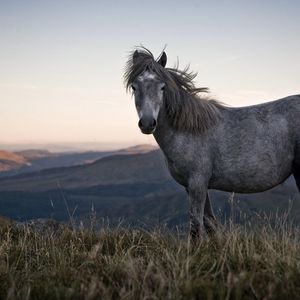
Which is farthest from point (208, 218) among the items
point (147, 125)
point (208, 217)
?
point (147, 125)

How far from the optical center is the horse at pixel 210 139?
279 inches

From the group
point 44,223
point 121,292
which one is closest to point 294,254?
point 121,292

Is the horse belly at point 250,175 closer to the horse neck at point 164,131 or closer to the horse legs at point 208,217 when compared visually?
the horse legs at point 208,217

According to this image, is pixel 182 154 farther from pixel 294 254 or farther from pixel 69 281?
pixel 69 281

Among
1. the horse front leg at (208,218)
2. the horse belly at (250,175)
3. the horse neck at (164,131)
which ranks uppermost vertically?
the horse neck at (164,131)

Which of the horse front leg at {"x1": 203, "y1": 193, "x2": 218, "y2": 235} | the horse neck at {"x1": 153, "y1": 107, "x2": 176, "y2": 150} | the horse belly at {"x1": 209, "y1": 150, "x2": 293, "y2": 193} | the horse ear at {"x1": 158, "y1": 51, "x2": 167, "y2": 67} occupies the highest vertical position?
the horse ear at {"x1": 158, "y1": 51, "x2": 167, "y2": 67}

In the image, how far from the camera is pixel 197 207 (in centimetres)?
707

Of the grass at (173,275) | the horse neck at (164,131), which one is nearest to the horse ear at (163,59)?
the horse neck at (164,131)

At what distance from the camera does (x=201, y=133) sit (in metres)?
7.31

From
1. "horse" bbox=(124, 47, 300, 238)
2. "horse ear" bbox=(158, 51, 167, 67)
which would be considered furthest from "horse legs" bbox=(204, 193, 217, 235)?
"horse ear" bbox=(158, 51, 167, 67)

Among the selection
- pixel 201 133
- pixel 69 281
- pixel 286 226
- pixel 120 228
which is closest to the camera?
pixel 69 281

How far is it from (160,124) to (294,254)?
306 cm

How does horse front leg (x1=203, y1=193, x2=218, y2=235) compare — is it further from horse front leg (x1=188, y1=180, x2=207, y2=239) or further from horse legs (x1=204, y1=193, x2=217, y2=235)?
horse front leg (x1=188, y1=180, x2=207, y2=239)

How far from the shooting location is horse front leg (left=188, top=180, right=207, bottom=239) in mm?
7008
